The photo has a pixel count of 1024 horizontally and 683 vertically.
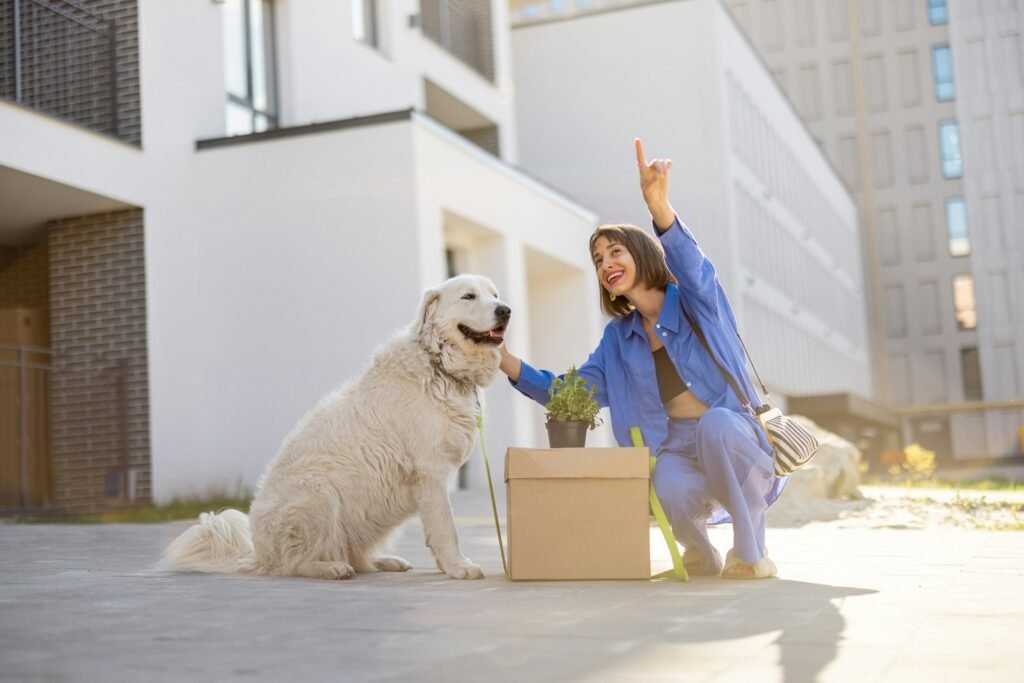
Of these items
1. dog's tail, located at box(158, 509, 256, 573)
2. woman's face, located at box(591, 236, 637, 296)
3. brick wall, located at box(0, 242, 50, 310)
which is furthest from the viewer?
brick wall, located at box(0, 242, 50, 310)

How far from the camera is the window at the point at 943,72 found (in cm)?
4881

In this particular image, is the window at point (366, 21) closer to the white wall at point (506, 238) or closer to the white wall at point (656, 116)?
the white wall at point (506, 238)

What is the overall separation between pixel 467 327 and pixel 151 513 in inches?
262

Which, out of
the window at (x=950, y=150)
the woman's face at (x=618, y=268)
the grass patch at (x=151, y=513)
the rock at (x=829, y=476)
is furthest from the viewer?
the window at (x=950, y=150)

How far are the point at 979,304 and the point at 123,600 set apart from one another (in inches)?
1928

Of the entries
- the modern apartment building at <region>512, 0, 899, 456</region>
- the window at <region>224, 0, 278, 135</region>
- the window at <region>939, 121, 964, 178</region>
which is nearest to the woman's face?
the window at <region>224, 0, 278, 135</region>

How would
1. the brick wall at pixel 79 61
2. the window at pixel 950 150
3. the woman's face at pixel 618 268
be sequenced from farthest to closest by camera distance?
the window at pixel 950 150 → the brick wall at pixel 79 61 → the woman's face at pixel 618 268

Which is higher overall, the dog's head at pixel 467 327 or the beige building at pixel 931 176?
the beige building at pixel 931 176

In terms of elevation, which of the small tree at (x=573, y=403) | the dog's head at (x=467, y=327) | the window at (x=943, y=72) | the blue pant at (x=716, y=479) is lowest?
the blue pant at (x=716, y=479)

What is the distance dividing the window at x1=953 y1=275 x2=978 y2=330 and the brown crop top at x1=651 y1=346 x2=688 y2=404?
47.3 metres

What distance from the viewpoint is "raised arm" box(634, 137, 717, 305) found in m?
4.68

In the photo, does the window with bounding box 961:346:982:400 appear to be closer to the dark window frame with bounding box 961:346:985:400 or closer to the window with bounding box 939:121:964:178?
the dark window frame with bounding box 961:346:985:400

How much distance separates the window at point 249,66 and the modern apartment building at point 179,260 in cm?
41

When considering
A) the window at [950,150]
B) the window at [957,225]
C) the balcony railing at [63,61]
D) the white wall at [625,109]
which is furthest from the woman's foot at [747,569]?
the window at [950,150]
